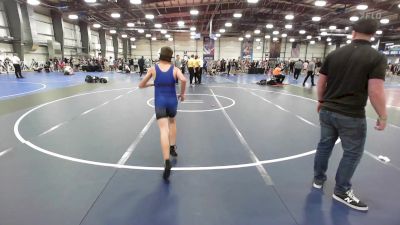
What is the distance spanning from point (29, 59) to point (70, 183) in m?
28.0

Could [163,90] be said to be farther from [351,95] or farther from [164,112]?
[351,95]

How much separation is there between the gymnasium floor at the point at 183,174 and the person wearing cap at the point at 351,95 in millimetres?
506

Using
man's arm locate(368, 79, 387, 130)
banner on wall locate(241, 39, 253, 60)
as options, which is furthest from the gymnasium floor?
banner on wall locate(241, 39, 253, 60)

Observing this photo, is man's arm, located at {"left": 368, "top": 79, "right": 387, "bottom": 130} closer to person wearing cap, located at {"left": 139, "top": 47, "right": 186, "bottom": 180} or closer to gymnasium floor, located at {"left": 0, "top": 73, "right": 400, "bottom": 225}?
gymnasium floor, located at {"left": 0, "top": 73, "right": 400, "bottom": 225}

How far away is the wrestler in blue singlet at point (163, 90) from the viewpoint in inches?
149

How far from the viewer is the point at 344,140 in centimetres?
292

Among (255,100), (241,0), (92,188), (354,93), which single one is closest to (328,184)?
(354,93)

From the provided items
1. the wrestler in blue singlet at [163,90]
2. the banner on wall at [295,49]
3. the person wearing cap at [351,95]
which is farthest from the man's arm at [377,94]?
the banner on wall at [295,49]

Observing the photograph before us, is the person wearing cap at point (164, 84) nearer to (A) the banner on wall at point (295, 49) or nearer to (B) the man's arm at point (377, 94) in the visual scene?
(B) the man's arm at point (377, 94)

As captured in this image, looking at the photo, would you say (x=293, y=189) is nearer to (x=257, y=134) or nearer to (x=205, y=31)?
(x=257, y=134)

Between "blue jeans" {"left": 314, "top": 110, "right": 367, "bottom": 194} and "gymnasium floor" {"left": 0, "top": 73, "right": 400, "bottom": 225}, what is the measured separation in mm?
354

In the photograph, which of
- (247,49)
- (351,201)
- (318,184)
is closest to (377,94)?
(351,201)

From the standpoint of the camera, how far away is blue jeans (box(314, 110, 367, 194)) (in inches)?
111

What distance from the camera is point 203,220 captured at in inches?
107
